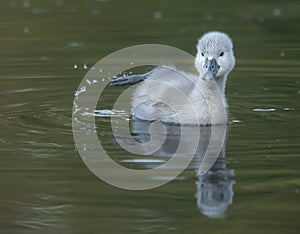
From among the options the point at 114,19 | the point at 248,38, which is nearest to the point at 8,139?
the point at 248,38

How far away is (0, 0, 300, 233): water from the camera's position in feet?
16.3

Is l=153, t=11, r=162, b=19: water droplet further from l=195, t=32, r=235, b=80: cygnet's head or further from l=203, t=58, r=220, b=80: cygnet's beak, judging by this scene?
l=203, t=58, r=220, b=80: cygnet's beak

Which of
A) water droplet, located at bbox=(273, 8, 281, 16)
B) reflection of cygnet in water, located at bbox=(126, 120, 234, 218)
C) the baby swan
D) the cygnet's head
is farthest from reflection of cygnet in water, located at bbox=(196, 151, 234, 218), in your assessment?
water droplet, located at bbox=(273, 8, 281, 16)

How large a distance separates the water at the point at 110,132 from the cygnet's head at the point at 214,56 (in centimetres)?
39

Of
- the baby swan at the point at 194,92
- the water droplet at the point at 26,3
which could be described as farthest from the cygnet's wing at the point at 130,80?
the water droplet at the point at 26,3

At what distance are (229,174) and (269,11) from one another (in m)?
7.40

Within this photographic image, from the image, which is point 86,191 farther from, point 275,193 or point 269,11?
point 269,11

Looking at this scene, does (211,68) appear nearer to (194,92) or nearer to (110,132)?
(194,92)

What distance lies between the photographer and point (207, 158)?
6168 mm

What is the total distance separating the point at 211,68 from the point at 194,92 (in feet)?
0.84

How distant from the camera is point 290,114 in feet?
24.0

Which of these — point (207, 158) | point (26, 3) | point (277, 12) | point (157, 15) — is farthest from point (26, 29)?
point (207, 158)

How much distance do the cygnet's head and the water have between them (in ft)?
1.27

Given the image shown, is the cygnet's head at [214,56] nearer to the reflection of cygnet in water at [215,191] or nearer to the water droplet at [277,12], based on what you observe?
the reflection of cygnet in water at [215,191]
